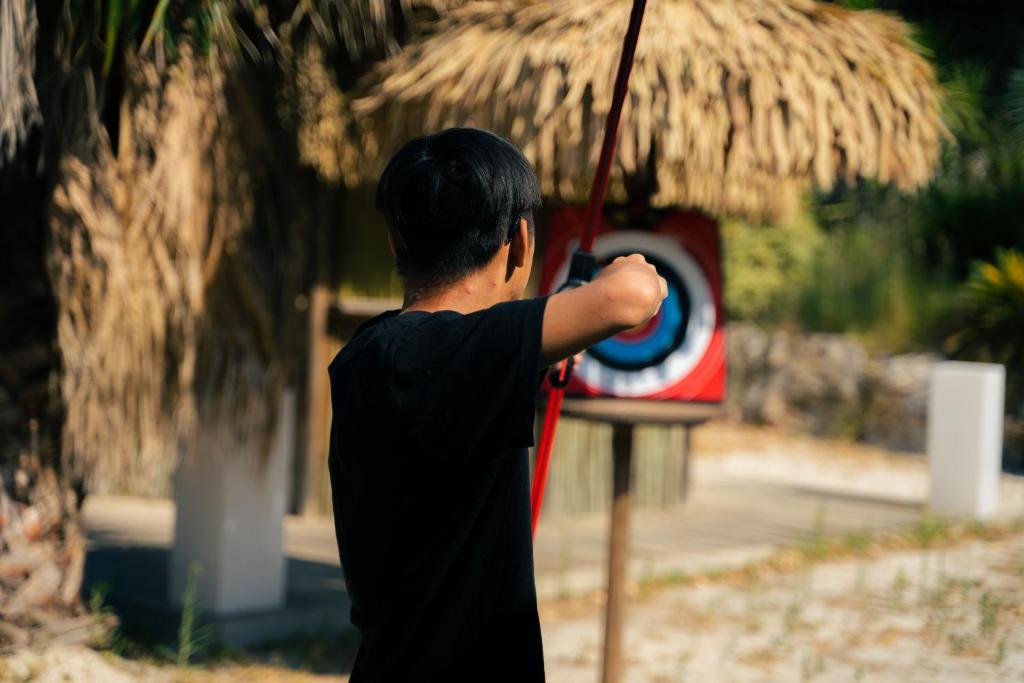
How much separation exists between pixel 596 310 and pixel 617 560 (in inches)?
102

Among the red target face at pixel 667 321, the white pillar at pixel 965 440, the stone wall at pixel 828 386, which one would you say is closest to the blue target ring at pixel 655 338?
the red target face at pixel 667 321

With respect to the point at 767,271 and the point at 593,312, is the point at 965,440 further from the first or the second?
the point at 593,312

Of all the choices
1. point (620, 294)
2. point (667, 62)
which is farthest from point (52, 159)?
point (620, 294)

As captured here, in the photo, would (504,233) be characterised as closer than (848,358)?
Yes

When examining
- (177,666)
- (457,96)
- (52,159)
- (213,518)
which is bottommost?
(177,666)

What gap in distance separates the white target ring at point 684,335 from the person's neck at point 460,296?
217 centimetres

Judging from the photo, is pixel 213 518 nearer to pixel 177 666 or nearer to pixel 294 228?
pixel 177 666

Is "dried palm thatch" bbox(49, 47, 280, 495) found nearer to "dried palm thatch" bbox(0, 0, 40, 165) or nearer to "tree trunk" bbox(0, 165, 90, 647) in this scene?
"tree trunk" bbox(0, 165, 90, 647)

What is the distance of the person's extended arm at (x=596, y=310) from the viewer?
1486 millimetres

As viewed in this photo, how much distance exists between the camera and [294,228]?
4621 mm

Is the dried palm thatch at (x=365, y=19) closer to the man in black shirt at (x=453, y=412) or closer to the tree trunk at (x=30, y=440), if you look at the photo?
the tree trunk at (x=30, y=440)

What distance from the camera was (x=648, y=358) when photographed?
398 centimetres

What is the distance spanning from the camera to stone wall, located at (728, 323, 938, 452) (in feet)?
41.3

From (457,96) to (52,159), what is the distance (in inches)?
55.1
